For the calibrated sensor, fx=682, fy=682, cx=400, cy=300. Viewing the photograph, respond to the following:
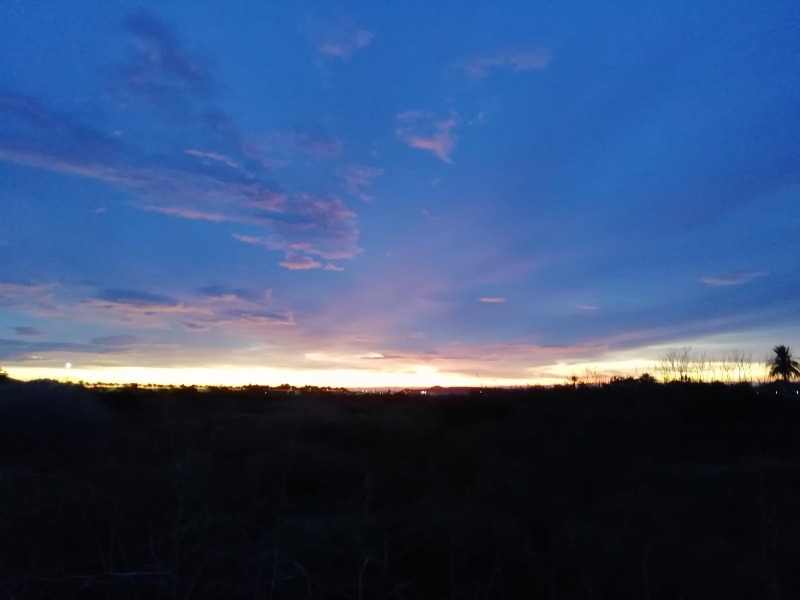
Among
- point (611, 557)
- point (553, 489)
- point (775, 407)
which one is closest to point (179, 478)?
point (611, 557)

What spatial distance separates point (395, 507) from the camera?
13062mm

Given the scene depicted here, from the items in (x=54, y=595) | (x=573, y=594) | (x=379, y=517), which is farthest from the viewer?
(x=379, y=517)

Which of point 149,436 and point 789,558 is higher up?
point 149,436

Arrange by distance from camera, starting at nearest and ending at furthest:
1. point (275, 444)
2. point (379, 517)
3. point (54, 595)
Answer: point (54, 595) < point (379, 517) < point (275, 444)

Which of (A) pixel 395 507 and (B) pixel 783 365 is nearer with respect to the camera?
(A) pixel 395 507

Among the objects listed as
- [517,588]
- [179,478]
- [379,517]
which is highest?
[179,478]

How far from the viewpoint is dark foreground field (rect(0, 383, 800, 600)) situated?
19.7 feet

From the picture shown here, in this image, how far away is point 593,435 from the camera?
2802 centimetres

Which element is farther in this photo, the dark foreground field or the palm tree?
the palm tree

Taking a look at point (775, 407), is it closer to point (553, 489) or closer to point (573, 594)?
point (553, 489)

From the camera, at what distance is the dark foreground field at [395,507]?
599cm

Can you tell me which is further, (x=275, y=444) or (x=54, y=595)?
(x=275, y=444)

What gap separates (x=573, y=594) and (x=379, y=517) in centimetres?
306

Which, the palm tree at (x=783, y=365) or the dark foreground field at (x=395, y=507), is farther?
the palm tree at (x=783, y=365)
